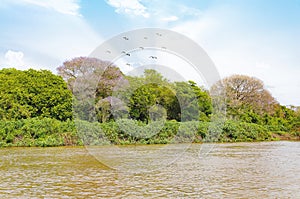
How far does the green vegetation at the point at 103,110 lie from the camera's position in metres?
22.8

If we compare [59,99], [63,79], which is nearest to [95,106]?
[59,99]

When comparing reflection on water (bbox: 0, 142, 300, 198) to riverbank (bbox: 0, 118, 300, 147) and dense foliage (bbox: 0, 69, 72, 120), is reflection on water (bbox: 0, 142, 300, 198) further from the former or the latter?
dense foliage (bbox: 0, 69, 72, 120)

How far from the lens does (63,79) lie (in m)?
29.8

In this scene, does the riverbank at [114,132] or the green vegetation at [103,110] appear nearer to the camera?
the green vegetation at [103,110]

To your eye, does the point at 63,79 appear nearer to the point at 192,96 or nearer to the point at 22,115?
the point at 22,115

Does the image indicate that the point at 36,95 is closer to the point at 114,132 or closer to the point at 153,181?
the point at 114,132

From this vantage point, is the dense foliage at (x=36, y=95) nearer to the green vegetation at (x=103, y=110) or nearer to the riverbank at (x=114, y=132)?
the green vegetation at (x=103, y=110)

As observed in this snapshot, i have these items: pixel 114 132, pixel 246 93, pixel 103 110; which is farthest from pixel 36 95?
pixel 246 93

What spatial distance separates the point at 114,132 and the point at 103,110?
1.83 meters

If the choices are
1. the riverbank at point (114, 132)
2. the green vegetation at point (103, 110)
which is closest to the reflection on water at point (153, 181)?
the green vegetation at point (103, 110)

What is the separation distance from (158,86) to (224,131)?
983cm

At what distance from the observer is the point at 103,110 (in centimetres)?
2514

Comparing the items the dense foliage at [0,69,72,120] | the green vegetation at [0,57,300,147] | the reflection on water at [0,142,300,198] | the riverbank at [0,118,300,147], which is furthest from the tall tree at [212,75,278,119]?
the reflection on water at [0,142,300,198]

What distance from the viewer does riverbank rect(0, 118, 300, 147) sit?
77.7ft
